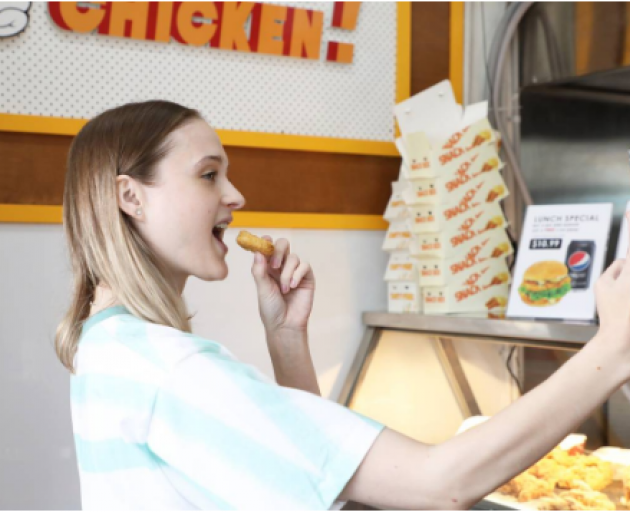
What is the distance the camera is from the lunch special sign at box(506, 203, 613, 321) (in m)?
2.08

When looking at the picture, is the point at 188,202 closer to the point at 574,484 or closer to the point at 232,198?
the point at 232,198

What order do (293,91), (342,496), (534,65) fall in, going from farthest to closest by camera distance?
1. (534,65)
2. (293,91)
3. (342,496)

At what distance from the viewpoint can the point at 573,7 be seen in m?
2.71

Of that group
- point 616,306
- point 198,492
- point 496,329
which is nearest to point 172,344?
point 198,492

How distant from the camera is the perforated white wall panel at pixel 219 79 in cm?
230

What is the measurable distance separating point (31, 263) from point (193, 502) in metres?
1.42

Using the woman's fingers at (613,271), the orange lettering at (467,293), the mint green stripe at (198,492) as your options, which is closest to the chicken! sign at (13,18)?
the orange lettering at (467,293)

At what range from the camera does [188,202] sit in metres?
1.35

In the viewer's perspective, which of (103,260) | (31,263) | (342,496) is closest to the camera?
(342,496)

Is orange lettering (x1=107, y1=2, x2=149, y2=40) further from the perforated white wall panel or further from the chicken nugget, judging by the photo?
the chicken nugget


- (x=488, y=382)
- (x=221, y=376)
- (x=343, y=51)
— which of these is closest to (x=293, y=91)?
(x=343, y=51)

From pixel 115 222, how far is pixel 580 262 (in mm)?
1342

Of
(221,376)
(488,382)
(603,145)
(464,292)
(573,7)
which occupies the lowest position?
(488,382)

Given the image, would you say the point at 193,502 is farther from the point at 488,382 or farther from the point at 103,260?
the point at 488,382
